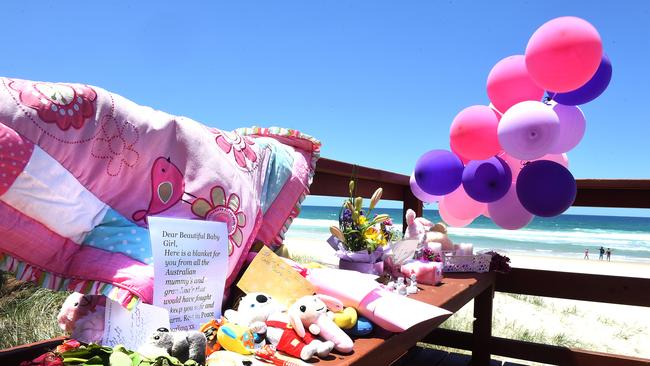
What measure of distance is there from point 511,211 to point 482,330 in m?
0.81

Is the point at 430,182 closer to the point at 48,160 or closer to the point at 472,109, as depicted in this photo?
Result: the point at 472,109

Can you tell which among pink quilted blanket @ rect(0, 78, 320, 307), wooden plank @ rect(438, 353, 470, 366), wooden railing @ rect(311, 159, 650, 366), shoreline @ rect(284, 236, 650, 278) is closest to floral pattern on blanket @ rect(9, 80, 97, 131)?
pink quilted blanket @ rect(0, 78, 320, 307)

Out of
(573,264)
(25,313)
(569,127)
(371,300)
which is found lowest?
(573,264)

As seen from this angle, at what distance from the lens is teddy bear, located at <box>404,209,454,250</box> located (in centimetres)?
201

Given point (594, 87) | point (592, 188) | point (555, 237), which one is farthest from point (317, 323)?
point (555, 237)

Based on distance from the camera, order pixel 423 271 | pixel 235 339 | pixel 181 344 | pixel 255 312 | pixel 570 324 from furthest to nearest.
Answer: pixel 570 324 < pixel 423 271 < pixel 255 312 < pixel 235 339 < pixel 181 344

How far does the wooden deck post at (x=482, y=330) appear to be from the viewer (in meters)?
2.48

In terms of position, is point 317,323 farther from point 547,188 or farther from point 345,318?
point 547,188

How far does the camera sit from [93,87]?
81 centimetres

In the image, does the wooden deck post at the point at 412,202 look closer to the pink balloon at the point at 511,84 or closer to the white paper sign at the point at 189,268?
the pink balloon at the point at 511,84

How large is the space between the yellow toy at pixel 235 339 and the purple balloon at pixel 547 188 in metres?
1.46

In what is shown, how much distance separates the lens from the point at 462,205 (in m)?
2.26

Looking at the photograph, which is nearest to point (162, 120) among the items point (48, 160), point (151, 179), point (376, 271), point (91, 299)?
point (151, 179)

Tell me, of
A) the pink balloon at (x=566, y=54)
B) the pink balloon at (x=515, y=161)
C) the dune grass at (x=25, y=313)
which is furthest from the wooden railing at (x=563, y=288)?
the dune grass at (x=25, y=313)
